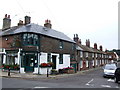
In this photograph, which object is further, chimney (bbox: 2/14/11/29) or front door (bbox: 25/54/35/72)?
chimney (bbox: 2/14/11/29)

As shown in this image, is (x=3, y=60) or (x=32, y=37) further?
(x=3, y=60)

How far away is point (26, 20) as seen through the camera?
25016mm

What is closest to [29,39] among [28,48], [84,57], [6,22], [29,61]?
[28,48]

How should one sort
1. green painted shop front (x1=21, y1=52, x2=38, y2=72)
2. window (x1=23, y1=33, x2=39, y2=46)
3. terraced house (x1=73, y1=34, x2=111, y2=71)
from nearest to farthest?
1. green painted shop front (x1=21, y1=52, x2=38, y2=72)
2. window (x1=23, y1=33, x2=39, y2=46)
3. terraced house (x1=73, y1=34, x2=111, y2=71)

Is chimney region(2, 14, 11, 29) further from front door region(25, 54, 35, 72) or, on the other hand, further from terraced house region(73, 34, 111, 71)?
terraced house region(73, 34, 111, 71)

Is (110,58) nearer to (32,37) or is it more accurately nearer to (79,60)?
(79,60)

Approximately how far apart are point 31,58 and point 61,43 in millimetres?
8081

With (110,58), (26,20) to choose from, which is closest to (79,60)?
(26,20)

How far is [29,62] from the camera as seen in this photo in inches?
854

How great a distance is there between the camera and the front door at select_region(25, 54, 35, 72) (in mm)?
21641

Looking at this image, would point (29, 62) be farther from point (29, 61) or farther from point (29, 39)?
point (29, 39)

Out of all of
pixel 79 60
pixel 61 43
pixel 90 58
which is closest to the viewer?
pixel 61 43

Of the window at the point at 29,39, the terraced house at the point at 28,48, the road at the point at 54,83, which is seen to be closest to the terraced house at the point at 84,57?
the terraced house at the point at 28,48

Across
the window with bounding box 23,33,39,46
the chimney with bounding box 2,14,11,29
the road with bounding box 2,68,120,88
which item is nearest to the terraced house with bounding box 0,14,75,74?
the window with bounding box 23,33,39,46
